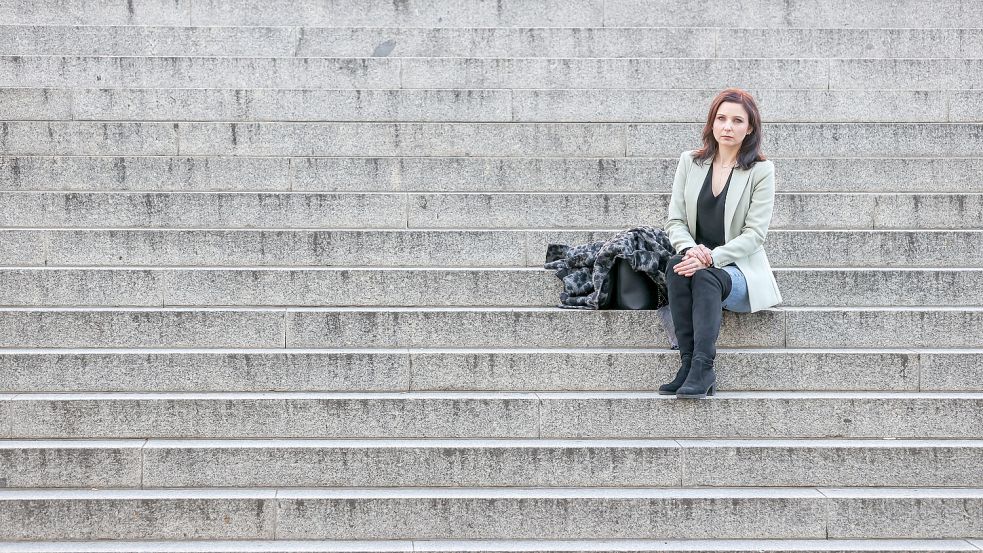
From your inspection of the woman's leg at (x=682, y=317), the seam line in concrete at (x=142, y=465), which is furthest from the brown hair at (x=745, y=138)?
the seam line in concrete at (x=142, y=465)

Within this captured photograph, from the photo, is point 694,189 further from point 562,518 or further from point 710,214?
point 562,518

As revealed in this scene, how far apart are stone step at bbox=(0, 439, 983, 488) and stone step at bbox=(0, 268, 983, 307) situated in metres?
1.17

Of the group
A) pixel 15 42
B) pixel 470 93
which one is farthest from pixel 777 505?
pixel 15 42

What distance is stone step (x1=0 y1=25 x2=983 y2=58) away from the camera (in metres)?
8.72

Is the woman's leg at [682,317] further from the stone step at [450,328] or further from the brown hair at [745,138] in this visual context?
the brown hair at [745,138]

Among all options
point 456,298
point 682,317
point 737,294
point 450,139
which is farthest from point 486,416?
point 450,139

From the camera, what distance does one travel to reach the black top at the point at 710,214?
549 cm

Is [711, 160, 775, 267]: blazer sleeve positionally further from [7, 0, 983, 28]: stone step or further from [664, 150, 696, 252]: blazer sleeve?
[7, 0, 983, 28]: stone step

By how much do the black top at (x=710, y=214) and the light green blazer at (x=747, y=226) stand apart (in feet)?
0.08

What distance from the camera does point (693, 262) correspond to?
5129 millimetres

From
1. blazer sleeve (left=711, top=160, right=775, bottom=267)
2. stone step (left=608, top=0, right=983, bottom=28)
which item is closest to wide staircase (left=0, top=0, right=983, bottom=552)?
blazer sleeve (left=711, top=160, right=775, bottom=267)

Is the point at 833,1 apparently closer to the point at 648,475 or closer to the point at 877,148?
the point at 877,148

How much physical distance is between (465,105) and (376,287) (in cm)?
242

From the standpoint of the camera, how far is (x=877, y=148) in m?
7.42
